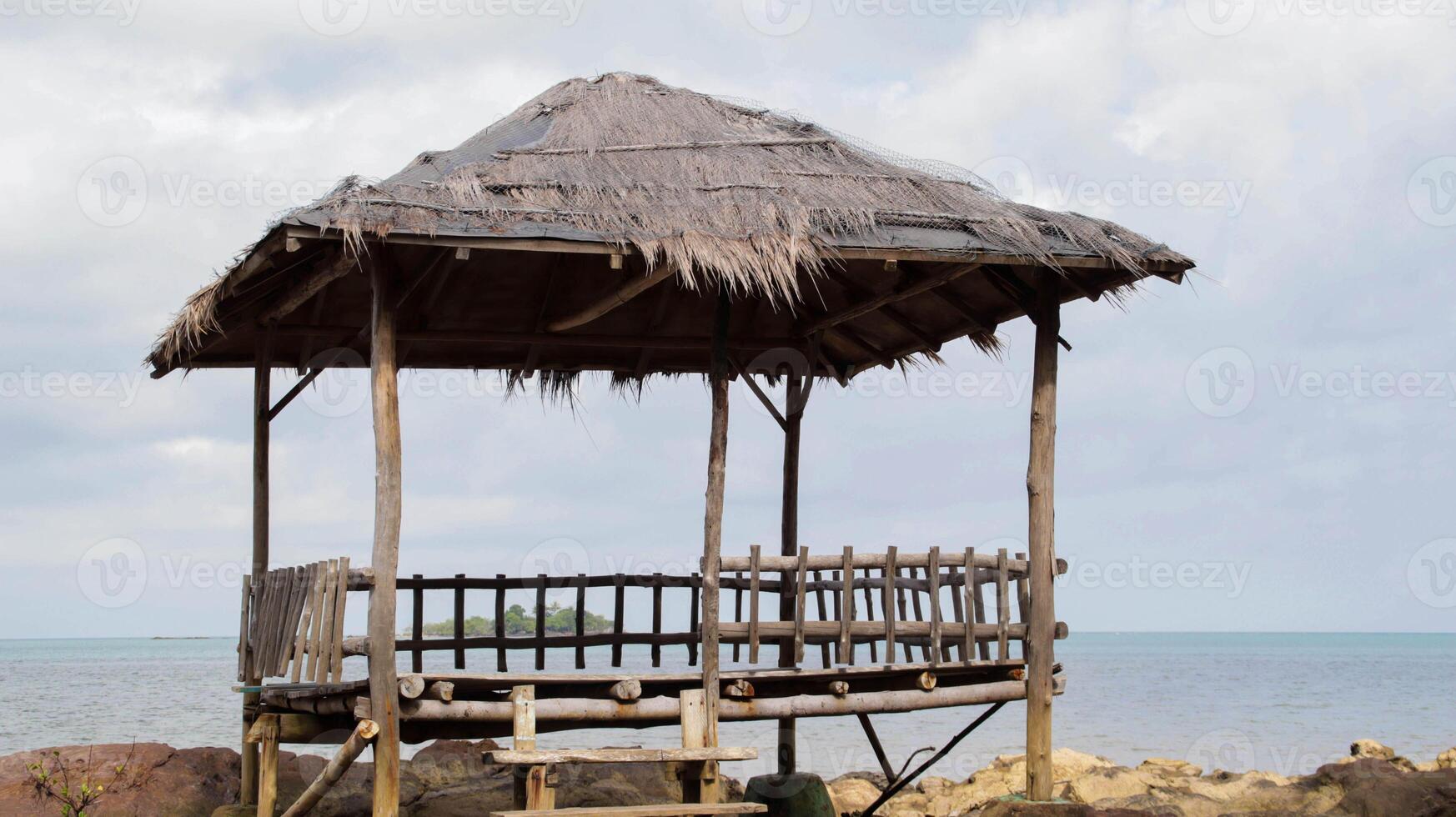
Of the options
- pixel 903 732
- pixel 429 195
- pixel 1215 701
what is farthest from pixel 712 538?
pixel 1215 701

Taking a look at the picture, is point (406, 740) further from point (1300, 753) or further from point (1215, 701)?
point (1215, 701)

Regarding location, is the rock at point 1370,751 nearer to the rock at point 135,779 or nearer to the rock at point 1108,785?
the rock at point 1108,785

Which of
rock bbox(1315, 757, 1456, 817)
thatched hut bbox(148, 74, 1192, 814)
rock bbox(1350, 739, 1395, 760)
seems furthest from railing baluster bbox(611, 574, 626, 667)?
rock bbox(1350, 739, 1395, 760)

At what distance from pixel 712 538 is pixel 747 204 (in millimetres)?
2241

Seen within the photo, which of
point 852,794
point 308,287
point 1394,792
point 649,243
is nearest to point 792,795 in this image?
point 852,794

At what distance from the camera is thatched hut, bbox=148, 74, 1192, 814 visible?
28.2 ft

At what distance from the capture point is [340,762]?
8742mm

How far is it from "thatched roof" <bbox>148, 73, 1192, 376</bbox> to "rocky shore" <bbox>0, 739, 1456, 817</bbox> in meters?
3.55

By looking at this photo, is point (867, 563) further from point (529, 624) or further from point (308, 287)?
point (529, 624)

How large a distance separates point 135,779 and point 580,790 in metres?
3.68

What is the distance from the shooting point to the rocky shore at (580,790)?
11.4 meters

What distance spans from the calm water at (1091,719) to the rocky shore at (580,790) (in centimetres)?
758

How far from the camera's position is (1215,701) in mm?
38906

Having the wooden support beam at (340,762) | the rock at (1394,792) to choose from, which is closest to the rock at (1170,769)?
the rock at (1394,792)
